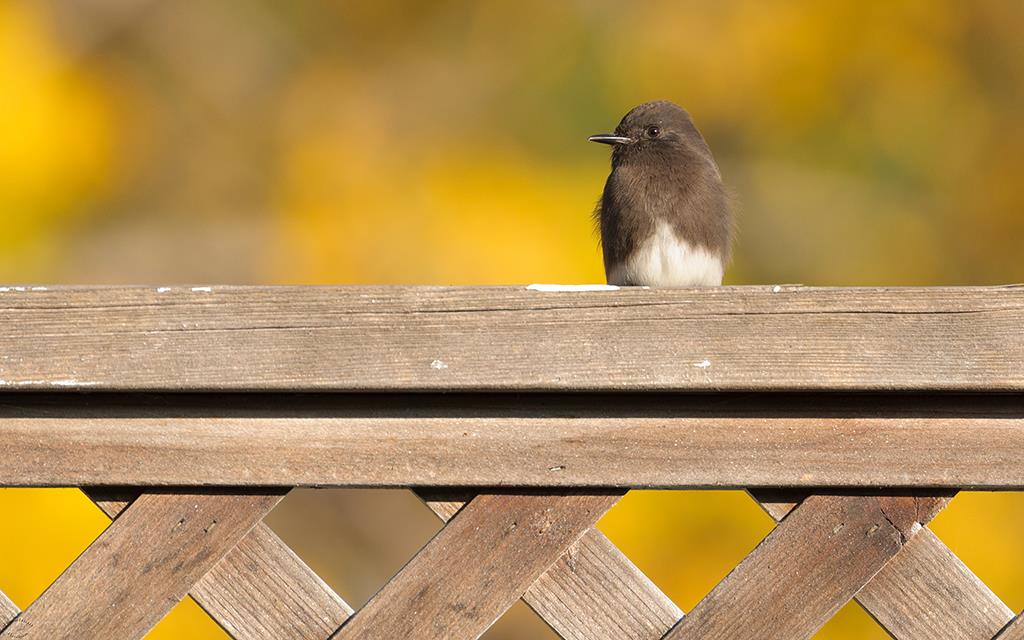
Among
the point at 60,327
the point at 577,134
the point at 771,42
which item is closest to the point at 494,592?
the point at 60,327

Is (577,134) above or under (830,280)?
above

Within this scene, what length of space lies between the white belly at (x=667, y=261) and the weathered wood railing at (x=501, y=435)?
1.93 m

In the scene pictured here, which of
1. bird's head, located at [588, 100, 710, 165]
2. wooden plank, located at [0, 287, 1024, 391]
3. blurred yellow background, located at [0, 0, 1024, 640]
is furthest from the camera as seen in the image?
blurred yellow background, located at [0, 0, 1024, 640]

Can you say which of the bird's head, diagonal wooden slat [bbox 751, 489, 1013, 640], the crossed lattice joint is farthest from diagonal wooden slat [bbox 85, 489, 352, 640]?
the bird's head

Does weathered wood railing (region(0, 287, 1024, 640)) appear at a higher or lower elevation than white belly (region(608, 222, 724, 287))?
lower

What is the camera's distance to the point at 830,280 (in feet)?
36.0

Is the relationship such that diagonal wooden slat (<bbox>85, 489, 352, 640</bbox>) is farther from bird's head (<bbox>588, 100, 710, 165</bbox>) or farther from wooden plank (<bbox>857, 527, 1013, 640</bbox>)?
bird's head (<bbox>588, 100, 710, 165</bbox>)

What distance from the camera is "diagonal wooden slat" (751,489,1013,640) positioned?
153 cm

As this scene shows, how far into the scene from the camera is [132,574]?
151 centimetres

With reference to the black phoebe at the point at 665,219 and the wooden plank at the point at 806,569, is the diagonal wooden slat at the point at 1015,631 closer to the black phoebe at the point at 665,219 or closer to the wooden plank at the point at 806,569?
the wooden plank at the point at 806,569

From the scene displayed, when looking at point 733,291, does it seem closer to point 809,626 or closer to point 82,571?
point 809,626

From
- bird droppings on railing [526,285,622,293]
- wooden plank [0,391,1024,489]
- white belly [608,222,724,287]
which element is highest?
white belly [608,222,724,287]

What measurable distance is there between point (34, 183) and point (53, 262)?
2.76ft

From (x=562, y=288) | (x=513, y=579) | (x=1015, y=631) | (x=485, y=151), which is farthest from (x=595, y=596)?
(x=485, y=151)
